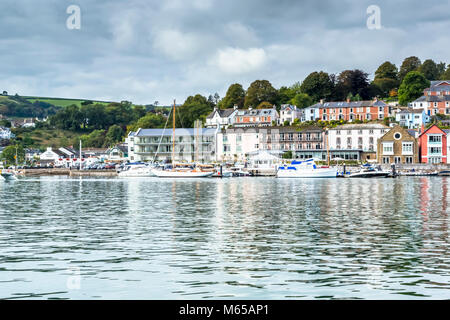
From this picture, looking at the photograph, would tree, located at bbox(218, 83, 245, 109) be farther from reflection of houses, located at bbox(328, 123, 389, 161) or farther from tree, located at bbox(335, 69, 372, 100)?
reflection of houses, located at bbox(328, 123, 389, 161)

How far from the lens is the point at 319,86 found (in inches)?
6624

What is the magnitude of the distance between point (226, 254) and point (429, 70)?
591ft

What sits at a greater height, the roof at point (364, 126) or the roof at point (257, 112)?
the roof at point (257, 112)

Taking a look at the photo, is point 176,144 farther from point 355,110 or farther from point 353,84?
point 353,84

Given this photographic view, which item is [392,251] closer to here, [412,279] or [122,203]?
[412,279]

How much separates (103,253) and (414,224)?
15854 millimetres

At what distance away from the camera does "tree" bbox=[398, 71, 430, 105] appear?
15475 centimetres

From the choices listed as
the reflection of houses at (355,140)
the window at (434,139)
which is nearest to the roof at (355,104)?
the reflection of houses at (355,140)

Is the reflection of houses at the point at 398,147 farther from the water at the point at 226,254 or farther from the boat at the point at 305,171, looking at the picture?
the water at the point at 226,254

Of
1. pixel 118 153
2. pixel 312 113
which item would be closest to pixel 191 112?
pixel 118 153

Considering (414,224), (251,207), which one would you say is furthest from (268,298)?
(251,207)

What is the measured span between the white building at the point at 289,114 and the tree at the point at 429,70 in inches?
2147

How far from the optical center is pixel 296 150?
132m

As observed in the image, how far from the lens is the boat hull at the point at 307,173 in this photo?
101 meters
